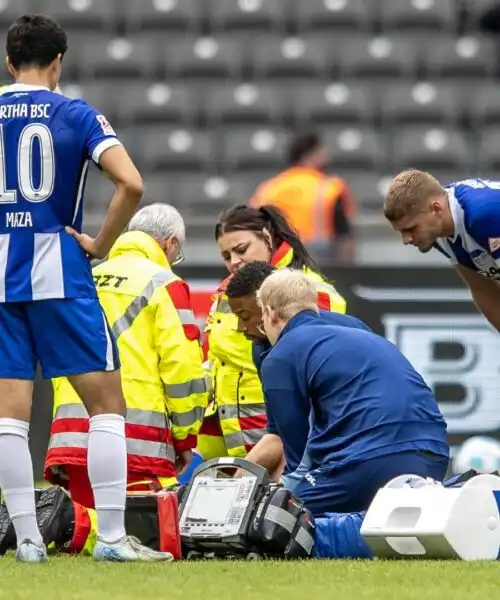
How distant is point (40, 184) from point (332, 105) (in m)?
8.82

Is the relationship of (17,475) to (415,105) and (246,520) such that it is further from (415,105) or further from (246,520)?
(415,105)

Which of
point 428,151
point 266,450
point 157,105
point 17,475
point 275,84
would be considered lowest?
point 266,450

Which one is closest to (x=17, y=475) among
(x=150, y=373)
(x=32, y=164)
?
(x=32, y=164)

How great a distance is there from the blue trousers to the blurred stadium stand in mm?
7250

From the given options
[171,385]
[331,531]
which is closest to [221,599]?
[331,531]

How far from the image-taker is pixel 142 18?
1495 centimetres

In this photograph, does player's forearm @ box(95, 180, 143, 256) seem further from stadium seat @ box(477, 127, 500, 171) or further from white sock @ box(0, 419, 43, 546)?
stadium seat @ box(477, 127, 500, 171)

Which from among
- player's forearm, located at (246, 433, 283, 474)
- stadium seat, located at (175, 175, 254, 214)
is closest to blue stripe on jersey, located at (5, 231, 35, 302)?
player's forearm, located at (246, 433, 283, 474)

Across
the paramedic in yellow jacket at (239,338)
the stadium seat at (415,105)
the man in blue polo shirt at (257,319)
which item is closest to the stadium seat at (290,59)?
the stadium seat at (415,105)

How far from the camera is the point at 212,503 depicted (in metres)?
6.25

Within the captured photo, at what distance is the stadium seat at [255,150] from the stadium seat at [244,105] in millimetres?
275

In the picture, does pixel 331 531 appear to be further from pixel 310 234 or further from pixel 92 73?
pixel 92 73

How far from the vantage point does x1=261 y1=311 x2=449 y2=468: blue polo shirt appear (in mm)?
6242

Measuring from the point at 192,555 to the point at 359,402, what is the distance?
850 mm
